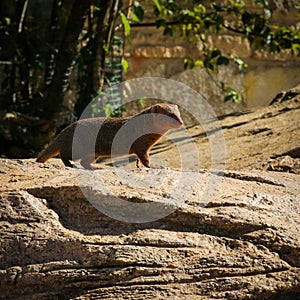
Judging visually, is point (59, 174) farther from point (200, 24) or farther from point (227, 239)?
point (200, 24)

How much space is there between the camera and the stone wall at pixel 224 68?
7457mm

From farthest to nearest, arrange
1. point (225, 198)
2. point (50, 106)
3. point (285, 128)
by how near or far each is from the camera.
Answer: point (50, 106) → point (285, 128) → point (225, 198)

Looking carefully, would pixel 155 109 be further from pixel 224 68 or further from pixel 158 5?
pixel 224 68

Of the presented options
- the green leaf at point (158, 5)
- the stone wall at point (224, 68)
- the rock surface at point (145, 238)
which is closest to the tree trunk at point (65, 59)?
the green leaf at point (158, 5)

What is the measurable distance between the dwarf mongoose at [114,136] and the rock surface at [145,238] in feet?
2.20

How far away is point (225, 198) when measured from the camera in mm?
2928

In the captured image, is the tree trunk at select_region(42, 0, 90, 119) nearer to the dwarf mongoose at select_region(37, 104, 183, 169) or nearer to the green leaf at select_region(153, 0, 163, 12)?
the green leaf at select_region(153, 0, 163, 12)

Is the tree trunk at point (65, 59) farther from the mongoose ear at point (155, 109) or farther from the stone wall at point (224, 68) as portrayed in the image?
the mongoose ear at point (155, 109)

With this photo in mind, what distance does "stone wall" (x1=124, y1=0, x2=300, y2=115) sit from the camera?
294 inches

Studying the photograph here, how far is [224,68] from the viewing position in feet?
25.5

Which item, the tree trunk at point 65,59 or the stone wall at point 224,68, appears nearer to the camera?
the tree trunk at point 65,59

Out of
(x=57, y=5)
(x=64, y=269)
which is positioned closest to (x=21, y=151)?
(x=57, y=5)

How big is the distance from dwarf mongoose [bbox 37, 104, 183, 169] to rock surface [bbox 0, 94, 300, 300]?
0.67 metres

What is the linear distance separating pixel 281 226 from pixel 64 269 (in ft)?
3.10
